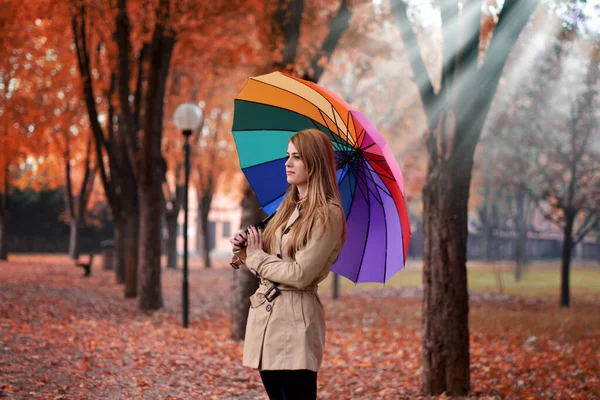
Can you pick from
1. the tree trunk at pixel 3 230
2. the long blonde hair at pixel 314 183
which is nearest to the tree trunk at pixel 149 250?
the long blonde hair at pixel 314 183

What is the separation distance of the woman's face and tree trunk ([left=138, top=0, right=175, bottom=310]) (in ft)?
33.5

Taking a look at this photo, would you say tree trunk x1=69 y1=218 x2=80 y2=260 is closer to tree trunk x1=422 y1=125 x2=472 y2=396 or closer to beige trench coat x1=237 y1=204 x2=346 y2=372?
tree trunk x1=422 y1=125 x2=472 y2=396

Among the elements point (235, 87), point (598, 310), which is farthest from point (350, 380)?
point (235, 87)

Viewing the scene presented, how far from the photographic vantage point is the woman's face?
3242 mm

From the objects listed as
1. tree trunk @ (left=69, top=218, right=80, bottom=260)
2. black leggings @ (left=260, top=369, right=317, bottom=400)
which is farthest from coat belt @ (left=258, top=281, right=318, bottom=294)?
tree trunk @ (left=69, top=218, right=80, bottom=260)

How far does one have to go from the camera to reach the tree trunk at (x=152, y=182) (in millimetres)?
12945

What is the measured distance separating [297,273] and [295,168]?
0.56m

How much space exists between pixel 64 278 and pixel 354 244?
18.8 m

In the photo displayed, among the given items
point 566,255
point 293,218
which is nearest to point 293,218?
point 293,218

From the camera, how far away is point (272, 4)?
10500mm

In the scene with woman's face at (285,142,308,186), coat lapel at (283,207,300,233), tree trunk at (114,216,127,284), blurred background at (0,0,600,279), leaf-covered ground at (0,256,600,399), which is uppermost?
blurred background at (0,0,600,279)

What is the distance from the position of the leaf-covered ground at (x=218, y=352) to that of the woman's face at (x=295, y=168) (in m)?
3.88

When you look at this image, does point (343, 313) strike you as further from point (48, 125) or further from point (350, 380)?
point (48, 125)

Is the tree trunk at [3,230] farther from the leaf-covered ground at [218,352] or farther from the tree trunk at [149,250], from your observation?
the tree trunk at [149,250]
